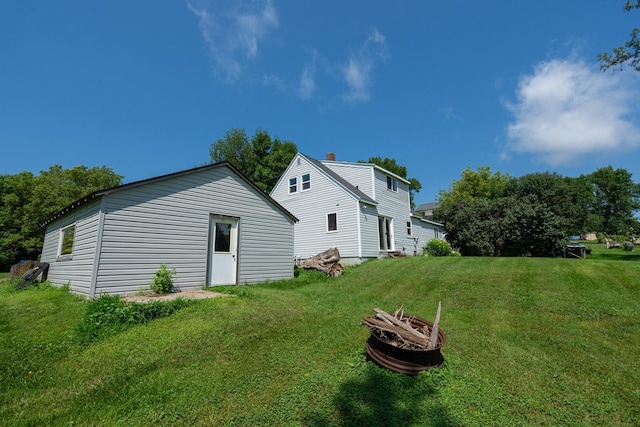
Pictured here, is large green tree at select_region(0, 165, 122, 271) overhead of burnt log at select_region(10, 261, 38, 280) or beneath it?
overhead

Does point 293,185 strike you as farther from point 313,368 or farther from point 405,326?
point 313,368

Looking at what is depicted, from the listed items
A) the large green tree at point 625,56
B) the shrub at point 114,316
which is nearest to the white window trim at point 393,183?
the large green tree at point 625,56

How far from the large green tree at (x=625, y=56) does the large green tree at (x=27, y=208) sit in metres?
38.8

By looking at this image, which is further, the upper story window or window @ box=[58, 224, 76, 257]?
the upper story window

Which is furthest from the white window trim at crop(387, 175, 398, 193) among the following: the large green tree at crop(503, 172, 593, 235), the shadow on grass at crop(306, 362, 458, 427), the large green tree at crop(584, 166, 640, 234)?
the large green tree at crop(584, 166, 640, 234)

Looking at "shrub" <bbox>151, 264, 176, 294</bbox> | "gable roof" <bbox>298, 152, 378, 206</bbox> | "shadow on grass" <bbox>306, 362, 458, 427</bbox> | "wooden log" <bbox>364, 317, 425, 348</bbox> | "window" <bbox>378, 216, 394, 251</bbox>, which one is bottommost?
"shadow on grass" <bbox>306, 362, 458, 427</bbox>

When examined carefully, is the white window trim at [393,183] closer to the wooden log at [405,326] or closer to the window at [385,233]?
the window at [385,233]

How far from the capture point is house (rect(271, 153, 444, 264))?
619 inches

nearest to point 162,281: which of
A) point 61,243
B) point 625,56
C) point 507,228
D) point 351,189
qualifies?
point 61,243

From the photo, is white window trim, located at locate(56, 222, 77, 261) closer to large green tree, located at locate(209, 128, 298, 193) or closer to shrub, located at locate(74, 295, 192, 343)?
shrub, located at locate(74, 295, 192, 343)

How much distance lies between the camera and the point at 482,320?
19.6ft

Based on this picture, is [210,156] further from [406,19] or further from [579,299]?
[579,299]

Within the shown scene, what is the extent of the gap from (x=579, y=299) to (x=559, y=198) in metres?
18.9

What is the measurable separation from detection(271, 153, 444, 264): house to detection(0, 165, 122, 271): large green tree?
72.9 ft
